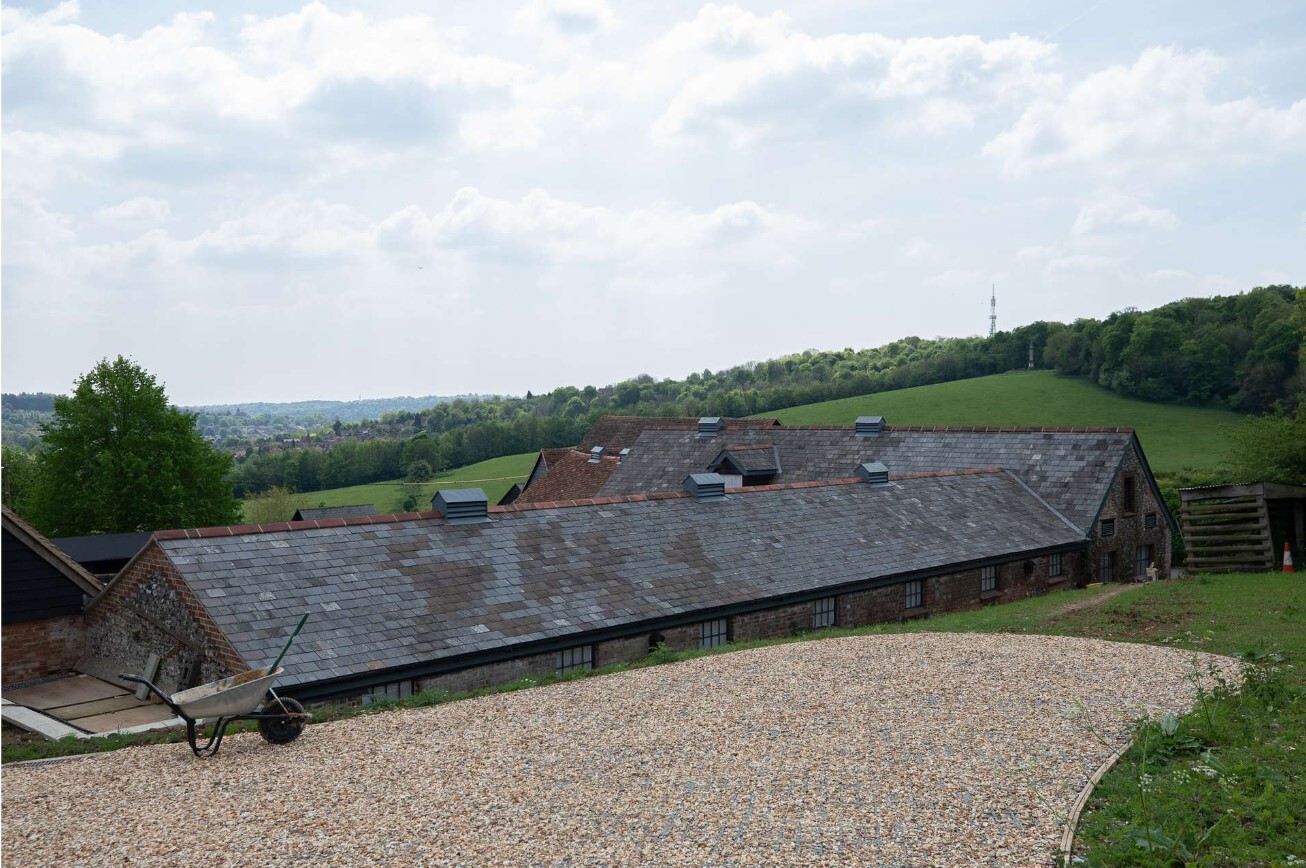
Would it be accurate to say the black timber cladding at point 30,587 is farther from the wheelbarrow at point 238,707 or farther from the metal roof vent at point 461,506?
the wheelbarrow at point 238,707

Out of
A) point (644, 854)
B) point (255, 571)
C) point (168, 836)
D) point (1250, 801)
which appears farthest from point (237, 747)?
point (1250, 801)

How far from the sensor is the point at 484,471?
322ft

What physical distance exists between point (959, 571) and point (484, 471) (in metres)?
78.9

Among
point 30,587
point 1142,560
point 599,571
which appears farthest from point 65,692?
point 1142,560

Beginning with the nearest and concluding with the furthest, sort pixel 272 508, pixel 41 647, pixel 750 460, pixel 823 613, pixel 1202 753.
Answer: pixel 1202 753
pixel 823 613
pixel 41 647
pixel 750 460
pixel 272 508

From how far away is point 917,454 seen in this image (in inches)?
1388

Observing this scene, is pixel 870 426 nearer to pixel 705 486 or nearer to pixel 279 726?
pixel 705 486

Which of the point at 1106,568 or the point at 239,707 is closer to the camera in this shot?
the point at 239,707

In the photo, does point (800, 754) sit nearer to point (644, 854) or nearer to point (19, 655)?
point (644, 854)

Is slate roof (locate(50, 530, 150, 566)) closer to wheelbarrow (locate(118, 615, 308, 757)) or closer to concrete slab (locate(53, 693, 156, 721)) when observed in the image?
concrete slab (locate(53, 693, 156, 721))

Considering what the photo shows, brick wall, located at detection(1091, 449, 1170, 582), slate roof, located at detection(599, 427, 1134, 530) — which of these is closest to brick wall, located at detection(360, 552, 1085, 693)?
brick wall, located at detection(1091, 449, 1170, 582)

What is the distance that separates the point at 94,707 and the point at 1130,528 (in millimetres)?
29424

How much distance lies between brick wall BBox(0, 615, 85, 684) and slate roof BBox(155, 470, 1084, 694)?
26.3 ft

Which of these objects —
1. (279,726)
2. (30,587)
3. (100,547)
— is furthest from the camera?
(100,547)
